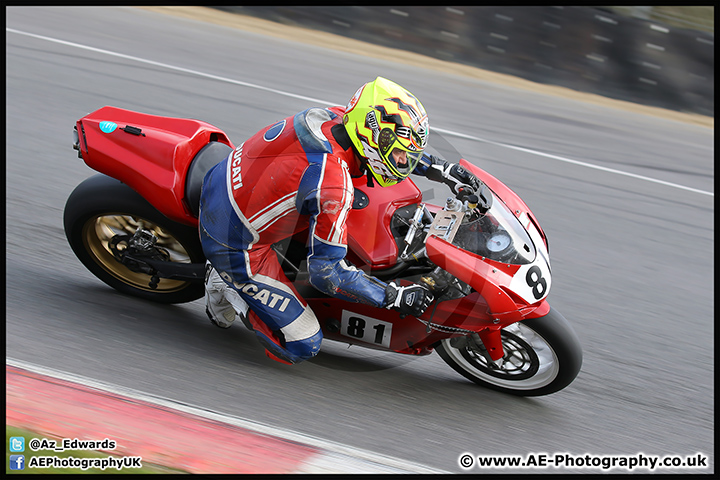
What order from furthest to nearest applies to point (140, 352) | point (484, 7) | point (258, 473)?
point (484, 7) → point (140, 352) → point (258, 473)

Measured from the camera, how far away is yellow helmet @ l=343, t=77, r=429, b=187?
10.4ft

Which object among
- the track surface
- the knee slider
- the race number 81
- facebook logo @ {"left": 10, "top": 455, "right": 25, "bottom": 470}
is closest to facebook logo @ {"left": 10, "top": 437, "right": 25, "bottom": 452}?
facebook logo @ {"left": 10, "top": 455, "right": 25, "bottom": 470}

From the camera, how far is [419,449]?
335cm

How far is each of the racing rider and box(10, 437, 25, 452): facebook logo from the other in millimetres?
1251

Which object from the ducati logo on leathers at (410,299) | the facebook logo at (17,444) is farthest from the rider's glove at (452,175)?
the facebook logo at (17,444)

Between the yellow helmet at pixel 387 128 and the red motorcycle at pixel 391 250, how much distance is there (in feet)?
1.09

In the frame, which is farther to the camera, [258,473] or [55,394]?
[55,394]

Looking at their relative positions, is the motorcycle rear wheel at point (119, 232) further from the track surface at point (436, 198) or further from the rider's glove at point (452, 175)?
the rider's glove at point (452, 175)

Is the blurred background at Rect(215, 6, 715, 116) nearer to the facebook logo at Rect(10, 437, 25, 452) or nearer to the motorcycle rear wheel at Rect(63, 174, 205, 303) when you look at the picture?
the motorcycle rear wheel at Rect(63, 174, 205, 303)

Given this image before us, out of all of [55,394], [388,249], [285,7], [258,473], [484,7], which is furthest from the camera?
[285,7]

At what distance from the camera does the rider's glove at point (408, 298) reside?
331 cm

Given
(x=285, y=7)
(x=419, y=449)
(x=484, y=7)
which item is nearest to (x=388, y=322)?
(x=419, y=449)

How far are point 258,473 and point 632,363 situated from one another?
2.60 metres

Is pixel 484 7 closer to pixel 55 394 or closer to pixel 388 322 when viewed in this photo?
pixel 388 322
